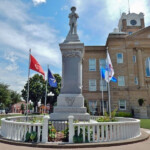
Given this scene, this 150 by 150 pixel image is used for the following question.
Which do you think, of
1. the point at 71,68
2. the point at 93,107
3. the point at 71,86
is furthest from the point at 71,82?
the point at 93,107

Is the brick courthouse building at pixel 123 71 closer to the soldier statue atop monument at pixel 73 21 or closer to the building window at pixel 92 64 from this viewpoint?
the building window at pixel 92 64

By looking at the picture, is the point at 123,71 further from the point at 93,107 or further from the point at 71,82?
the point at 71,82

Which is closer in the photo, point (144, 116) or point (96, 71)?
point (144, 116)

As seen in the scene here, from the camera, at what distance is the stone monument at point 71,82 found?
9.86 metres

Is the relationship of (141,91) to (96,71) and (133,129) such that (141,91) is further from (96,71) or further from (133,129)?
(133,129)

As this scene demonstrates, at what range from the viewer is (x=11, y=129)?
7.10 metres

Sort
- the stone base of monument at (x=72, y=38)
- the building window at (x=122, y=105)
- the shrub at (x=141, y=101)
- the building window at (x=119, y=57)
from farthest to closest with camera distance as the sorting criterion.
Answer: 1. the building window at (x=119, y=57)
2. the building window at (x=122, y=105)
3. the shrub at (x=141, y=101)
4. the stone base of monument at (x=72, y=38)

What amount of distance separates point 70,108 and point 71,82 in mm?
1986

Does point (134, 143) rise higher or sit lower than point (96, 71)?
lower

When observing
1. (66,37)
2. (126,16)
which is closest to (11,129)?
(66,37)

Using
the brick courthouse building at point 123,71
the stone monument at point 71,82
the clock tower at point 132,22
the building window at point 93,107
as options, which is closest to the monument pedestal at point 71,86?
the stone monument at point 71,82

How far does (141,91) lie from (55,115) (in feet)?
78.4

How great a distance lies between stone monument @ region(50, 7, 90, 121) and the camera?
9859 millimetres

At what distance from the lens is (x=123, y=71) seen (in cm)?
3022
